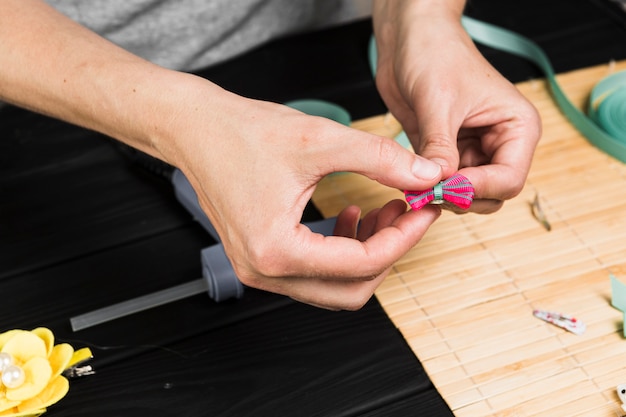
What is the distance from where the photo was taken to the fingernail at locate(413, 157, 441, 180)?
0.63 metres

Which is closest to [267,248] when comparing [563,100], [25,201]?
[25,201]

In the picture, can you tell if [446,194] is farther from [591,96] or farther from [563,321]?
[591,96]

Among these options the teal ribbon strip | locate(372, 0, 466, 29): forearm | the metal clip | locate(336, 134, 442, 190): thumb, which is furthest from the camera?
the teal ribbon strip

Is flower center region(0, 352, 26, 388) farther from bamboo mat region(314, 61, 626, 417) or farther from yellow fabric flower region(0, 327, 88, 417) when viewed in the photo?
bamboo mat region(314, 61, 626, 417)

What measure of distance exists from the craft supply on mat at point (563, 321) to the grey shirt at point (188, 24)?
25.0 inches

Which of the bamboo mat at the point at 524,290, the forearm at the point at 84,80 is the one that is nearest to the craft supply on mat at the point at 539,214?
the bamboo mat at the point at 524,290

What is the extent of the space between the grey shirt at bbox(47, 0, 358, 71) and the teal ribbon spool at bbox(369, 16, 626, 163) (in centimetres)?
16

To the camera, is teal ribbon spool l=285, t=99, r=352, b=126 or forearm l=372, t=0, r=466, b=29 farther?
teal ribbon spool l=285, t=99, r=352, b=126

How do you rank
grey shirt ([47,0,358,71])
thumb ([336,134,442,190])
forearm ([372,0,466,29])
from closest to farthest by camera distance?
thumb ([336,134,442,190]) → forearm ([372,0,466,29]) → grey shirt ([47,0,358,71])

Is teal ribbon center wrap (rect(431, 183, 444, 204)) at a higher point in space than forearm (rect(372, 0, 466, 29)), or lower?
lower

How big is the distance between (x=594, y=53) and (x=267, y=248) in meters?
0.75

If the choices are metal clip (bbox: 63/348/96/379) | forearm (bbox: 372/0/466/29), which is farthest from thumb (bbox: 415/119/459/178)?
metal clip (bbox: 63/348/96/379)

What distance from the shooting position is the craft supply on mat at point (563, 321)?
2.42ft

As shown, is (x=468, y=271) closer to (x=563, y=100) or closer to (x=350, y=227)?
(x=350, y=227)
